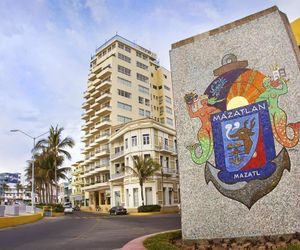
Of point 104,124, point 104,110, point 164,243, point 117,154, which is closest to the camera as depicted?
point 164,243

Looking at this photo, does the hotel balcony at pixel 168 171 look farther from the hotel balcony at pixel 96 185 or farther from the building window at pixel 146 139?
the hotel balcony at pixel 96 185

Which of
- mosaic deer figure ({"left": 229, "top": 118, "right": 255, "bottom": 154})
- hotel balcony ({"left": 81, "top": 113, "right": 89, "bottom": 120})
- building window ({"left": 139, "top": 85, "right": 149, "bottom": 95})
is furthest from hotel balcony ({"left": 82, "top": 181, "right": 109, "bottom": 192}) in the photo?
mosaic deer figure ({"left": 229, "top": 118, "right": 255, "bottom": 154})

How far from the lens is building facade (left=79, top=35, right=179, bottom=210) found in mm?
65250

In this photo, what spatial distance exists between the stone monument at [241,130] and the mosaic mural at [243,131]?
0.08 ft

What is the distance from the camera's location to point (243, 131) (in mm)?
9859

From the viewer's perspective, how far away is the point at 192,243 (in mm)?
10250

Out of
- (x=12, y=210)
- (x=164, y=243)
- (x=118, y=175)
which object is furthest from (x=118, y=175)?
(x=164, y=243)

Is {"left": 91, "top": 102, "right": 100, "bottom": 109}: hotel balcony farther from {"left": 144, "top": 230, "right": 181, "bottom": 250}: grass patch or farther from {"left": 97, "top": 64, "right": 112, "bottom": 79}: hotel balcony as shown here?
{"left": 144, "top": 230, "right": 181, "bottom": 250}: grass patch

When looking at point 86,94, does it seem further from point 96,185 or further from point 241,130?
point 241,130

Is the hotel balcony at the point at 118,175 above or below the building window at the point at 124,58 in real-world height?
below

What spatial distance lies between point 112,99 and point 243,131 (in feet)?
185

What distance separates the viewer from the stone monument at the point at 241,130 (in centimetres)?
920

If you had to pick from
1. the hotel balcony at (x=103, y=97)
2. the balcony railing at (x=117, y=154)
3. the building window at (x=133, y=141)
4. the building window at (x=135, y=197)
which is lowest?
the building window at (x=135, y=197)

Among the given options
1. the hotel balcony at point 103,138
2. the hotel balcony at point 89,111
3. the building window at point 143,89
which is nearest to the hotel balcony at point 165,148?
the hotel balcony at point 103,138
